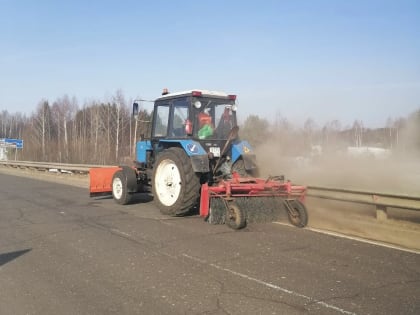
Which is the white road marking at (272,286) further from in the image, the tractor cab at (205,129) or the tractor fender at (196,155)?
the tractor cab at (205,129)

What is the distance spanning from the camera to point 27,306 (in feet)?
15.3

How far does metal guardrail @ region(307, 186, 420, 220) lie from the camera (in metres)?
7.65

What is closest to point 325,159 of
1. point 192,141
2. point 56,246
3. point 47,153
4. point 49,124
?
point 192,141

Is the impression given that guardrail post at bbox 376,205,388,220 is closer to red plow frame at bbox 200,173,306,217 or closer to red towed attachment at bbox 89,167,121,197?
red plow frame at bbox 200,173,306,217

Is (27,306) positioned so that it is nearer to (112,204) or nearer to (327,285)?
(327,285)

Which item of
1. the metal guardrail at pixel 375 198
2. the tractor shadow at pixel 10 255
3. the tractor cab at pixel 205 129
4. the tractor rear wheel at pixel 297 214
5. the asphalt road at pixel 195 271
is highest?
the tractor cab at pixel 205 129

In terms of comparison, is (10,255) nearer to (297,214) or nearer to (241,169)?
(297,214)

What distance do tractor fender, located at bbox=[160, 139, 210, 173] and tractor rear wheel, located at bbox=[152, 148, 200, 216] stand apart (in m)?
0.14

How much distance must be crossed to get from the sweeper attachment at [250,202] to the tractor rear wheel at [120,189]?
11.5ft

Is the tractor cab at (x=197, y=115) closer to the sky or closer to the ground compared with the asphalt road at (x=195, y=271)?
closer to the sky

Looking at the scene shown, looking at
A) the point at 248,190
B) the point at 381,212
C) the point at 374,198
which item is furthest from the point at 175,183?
the point at 381,212

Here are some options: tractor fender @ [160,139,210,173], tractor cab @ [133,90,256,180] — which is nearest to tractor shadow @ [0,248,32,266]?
tractor fender @ [160,139,210,173]

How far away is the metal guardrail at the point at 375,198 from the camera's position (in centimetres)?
765

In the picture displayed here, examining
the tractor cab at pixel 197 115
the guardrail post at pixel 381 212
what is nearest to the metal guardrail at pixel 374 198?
the guardrail post at pixel 381 212
